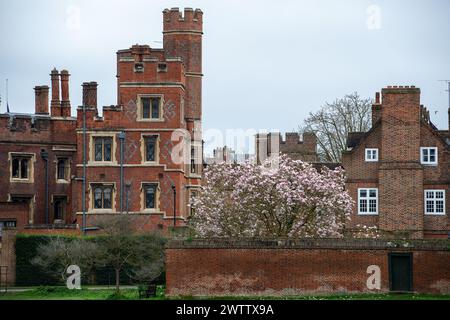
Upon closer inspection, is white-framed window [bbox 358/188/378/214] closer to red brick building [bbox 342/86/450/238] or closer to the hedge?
red brick building [bbox 342/86/450/238]

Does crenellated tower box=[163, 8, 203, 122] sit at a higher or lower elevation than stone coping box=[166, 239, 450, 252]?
higher

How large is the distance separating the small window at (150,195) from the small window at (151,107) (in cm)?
412

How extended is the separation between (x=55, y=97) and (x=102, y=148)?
21.8ft

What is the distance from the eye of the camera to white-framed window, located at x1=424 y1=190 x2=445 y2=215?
241 feet

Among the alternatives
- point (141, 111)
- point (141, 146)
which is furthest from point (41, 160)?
point (141, 111)

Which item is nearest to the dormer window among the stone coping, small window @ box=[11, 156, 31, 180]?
small window @ box=[11, 156, 31, 180]

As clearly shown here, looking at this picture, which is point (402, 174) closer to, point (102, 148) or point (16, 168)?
point (102, 148)

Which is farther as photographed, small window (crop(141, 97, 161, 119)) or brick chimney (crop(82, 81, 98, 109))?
brick chimney (crop(82, 81, 98, 109))

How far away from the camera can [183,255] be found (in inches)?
2351

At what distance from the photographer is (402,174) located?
7338 centimetres

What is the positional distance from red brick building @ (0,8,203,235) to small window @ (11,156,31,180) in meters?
0.06

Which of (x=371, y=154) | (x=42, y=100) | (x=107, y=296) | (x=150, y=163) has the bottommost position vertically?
(x=107, y=296)
